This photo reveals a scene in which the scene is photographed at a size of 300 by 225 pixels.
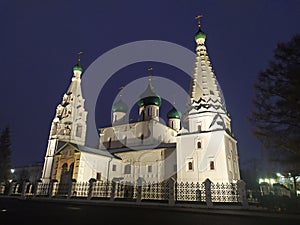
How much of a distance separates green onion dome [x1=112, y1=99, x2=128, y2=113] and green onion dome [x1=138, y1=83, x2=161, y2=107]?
3.95 metres

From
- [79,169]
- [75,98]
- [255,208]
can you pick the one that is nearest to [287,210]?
Result: [255,208]

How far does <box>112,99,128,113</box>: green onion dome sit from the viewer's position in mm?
39250

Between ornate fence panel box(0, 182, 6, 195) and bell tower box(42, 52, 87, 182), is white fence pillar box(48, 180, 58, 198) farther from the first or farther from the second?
bell tower box(42, 52, 87, 182)

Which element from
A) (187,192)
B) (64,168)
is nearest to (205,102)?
(187,192)

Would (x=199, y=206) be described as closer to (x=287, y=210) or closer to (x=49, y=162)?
(x=287, y=210)

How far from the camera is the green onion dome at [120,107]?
39.2 metres

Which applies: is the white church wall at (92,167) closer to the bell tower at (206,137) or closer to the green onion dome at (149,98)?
the bell tower at (206,137)

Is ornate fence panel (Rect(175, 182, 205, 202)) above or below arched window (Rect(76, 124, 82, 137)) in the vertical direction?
below

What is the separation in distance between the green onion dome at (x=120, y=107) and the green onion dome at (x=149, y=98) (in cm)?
395

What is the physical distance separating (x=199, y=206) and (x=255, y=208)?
2955 mm

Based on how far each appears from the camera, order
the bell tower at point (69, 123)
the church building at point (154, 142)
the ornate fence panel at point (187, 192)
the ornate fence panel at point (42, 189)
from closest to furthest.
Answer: the ornate fence panel at point (187, 192), the ornate fence panel at point (42, 189), the church building at point (154, 142), the bell tower at point (69, 123)

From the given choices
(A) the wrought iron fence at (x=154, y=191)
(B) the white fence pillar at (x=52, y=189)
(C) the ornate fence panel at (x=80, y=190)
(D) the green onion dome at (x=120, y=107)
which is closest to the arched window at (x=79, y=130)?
(D) the green onion dome at (x=120, y=107)

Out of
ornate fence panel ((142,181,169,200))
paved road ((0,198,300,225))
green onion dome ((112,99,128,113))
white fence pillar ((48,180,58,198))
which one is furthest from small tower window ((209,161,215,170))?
green onion dome ((112,99,128,113))

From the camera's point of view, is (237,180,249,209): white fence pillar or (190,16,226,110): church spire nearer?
(237,180,249,209): white fence pillar
